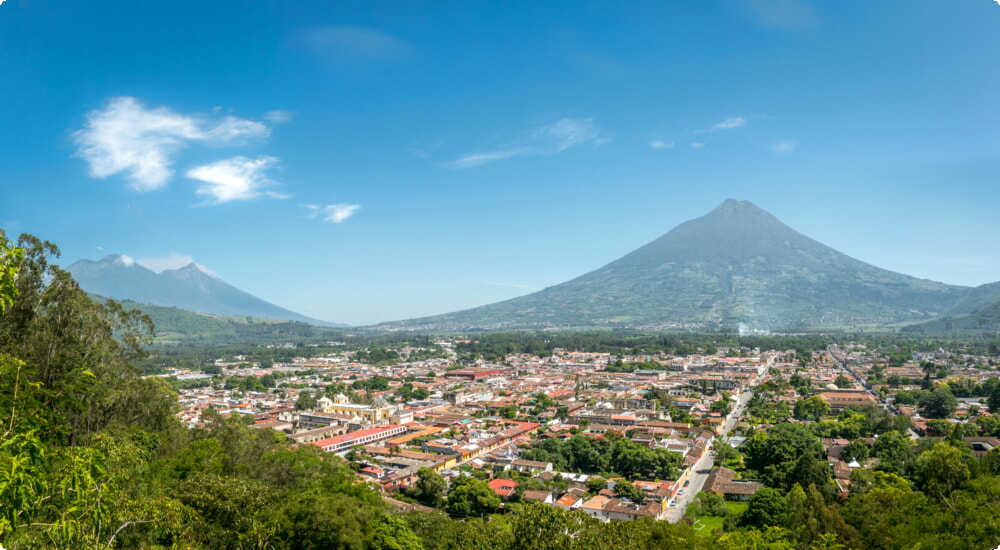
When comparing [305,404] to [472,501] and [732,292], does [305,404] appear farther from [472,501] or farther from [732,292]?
[732,292]

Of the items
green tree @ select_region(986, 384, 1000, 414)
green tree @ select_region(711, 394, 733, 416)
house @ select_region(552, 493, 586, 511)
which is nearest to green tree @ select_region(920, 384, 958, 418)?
green tree @ select_region(986, 384, 1000, 414)

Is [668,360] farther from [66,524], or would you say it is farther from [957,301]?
[957,301]

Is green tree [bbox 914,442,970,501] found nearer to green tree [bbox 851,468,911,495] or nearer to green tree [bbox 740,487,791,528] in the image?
green tree [bbox 851,468,911,495]

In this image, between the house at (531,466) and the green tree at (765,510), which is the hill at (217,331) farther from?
the green tree at (765,510)

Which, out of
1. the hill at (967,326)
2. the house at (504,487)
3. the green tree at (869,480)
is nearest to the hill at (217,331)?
the house at (504,487)

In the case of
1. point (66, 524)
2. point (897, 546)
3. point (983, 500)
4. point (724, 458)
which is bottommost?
point (724, 458)

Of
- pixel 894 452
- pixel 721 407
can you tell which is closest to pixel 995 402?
pixel 721 407

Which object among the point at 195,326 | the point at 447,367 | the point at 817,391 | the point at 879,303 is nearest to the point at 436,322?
the point at 195,326

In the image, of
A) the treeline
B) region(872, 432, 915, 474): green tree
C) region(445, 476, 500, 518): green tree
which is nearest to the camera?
region(445, 476, 500, 518): green tree
